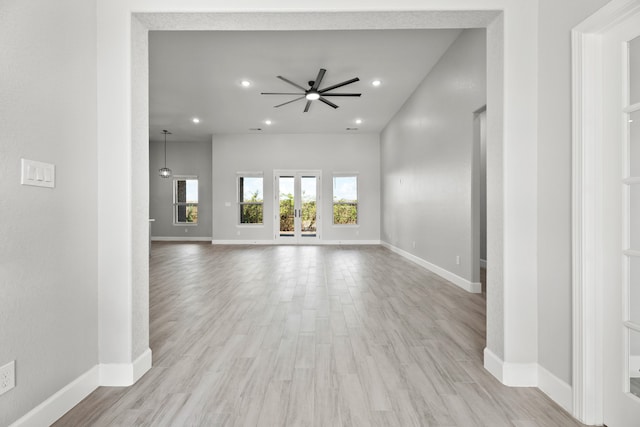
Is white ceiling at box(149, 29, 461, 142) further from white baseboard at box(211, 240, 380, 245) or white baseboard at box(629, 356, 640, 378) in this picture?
white baseboard at box(629, 356, 640, 378)

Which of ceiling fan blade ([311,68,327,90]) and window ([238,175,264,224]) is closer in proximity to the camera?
ceiling fan blade ([311,68,327,90])

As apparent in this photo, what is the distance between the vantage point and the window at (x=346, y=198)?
10367 mm

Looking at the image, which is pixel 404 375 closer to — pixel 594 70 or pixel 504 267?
pixel 504 267

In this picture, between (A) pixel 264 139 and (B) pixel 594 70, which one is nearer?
(B) pixel 594 70

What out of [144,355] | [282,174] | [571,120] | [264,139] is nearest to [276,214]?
[282,174]

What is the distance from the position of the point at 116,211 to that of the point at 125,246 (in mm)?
219

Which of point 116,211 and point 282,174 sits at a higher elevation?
point 282,174

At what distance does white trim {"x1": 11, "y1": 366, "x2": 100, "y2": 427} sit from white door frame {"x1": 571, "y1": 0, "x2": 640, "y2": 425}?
8.54 feet

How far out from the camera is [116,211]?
6.73ft

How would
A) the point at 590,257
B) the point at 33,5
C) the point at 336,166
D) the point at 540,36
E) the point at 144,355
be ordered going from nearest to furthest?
the point at 33,5 < the point at 590,257 < the point at 540,36 < the point at 144,355 < the point at 336,166

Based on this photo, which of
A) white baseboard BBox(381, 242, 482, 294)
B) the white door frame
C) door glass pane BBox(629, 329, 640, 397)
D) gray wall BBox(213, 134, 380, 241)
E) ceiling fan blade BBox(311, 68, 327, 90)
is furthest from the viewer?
gray wall BBox(213, 134, 380, 241)

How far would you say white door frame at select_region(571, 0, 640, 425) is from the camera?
167cm

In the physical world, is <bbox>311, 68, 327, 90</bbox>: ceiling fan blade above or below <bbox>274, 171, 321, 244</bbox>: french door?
above

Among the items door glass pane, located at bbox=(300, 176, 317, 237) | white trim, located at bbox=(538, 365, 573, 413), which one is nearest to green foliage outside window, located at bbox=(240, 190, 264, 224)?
door glass pane, located at bbox=(300, 176, 317, 237)
